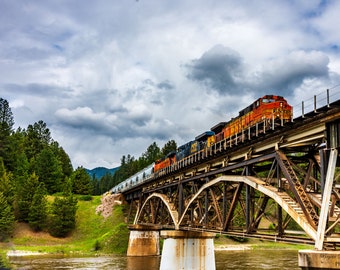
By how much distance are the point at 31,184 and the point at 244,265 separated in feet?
138

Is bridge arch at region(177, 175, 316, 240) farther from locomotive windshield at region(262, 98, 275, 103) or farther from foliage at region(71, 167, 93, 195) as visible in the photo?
foliage at region(71, 167, 93, 195)

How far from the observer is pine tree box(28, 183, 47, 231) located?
67.8 m

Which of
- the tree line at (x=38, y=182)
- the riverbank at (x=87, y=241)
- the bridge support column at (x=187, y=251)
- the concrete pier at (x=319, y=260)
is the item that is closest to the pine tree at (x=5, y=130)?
the tree line at (x=38, y=182)

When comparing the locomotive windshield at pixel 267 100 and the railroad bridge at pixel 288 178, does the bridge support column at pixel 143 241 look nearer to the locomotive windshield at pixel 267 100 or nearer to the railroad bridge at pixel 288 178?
the railroad bridge at pixel 288 178

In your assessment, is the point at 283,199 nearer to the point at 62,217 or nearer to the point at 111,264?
the point at 111,264

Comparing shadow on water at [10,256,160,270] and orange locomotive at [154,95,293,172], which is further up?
orange locomotive at [154,95,293,172]

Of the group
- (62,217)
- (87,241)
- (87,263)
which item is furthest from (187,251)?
(62,217)

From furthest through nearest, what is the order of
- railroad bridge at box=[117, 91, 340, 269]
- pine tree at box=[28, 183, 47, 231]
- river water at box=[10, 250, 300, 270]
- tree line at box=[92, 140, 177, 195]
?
tree line at box=[92, 140, 177, 195], pine tree at box=[28, 183, 47, 231], river water at box=[10, 250, 300, 270], railroad bridge at box=[117, 91, 340, 269]

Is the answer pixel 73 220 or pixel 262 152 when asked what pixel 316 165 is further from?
pixel 73 220

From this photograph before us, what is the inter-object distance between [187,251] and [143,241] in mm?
23888

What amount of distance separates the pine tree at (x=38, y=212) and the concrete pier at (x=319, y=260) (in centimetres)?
6102

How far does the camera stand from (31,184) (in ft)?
231

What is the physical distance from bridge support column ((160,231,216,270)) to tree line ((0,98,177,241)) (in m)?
38.7

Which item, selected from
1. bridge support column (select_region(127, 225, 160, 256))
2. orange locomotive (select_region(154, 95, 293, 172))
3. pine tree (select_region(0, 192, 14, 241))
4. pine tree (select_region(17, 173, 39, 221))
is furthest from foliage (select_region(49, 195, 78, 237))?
orange locomotive (select_region(154, 95, 293, 172))
